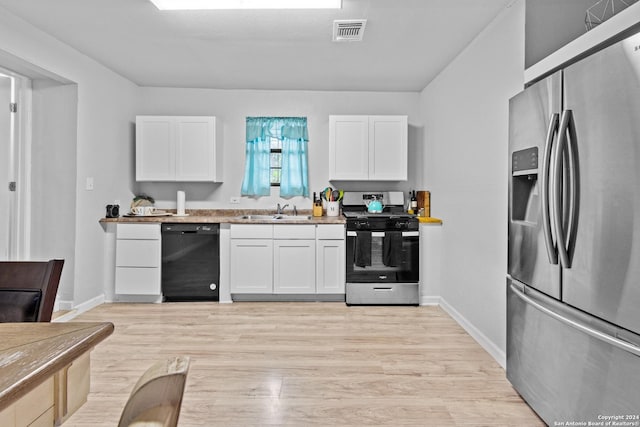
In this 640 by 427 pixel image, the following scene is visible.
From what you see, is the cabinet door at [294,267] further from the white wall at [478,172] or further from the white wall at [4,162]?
the white wall at [4,162]

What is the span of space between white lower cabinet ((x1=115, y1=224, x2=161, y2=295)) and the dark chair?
2821 mm

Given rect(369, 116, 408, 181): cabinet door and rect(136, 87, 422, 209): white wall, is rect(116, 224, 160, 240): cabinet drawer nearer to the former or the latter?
rect(136, 87, 422, 209): white wall

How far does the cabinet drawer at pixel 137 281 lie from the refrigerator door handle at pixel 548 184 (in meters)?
3.62

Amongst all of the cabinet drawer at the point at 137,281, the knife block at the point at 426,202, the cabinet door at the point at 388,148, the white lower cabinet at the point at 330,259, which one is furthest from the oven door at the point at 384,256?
the cabinet drawer at the point at 137,281

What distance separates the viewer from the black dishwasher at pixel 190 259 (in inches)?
160

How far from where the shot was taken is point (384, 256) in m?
4.00

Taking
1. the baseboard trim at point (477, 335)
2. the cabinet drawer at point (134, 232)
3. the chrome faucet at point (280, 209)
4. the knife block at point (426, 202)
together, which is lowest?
the baseboard trim at point (477, 335)

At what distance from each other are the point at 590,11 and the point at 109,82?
4.17m

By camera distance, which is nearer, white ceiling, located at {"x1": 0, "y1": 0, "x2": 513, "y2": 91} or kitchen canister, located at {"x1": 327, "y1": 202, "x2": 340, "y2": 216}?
white ceiling, located at {"x1": 0, "y1": 0, "x2": 513, "y2": 91}

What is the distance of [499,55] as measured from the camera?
2760 mm

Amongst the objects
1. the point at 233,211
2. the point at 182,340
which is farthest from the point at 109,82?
the point at 182,340

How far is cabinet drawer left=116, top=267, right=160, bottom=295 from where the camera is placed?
408cm

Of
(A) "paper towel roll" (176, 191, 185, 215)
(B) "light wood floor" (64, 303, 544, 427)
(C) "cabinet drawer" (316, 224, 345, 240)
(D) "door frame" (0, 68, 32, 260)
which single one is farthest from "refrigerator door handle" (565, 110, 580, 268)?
(D) "door frame" (0, 68, 32, 260)

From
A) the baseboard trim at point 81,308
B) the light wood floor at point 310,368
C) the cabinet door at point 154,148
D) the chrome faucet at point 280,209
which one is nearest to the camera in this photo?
the light wood floor at point 310,368
